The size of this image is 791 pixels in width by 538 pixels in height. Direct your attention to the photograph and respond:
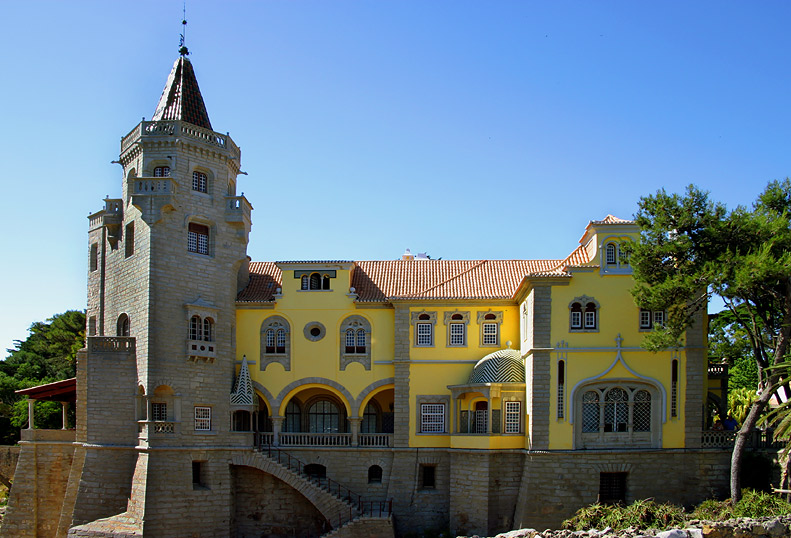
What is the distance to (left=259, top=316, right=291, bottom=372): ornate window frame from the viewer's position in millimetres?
38062

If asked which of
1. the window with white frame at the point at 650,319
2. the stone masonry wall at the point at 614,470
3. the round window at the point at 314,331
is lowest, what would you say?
the stone masonry wall at the point at 614,470

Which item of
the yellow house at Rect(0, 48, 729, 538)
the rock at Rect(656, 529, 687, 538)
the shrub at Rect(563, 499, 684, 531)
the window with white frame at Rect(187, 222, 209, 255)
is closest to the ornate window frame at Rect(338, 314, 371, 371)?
the yellow house at Rect(0, 48, 729, 538)

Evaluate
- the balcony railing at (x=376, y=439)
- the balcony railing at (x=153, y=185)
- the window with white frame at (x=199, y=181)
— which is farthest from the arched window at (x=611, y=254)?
the balcony railing at (x=153, y=185)

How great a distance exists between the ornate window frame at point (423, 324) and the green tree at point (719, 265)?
9502mm

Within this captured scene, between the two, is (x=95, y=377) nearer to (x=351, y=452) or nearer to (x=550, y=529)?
(x=351, y=452)

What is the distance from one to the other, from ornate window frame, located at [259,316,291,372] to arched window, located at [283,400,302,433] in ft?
9.50

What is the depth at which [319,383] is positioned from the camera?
37938 mm

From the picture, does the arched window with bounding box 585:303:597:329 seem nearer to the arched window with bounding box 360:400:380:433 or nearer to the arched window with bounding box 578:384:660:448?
the arched window with bounding box 578:384:660:448

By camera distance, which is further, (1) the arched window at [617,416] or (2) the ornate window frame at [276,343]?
(2) the ornate window frame at [276,343]

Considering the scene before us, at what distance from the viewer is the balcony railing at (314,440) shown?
37.1 m

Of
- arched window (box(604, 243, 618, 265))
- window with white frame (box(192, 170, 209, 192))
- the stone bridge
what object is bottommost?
the stone bridge

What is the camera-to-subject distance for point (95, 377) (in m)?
34.5

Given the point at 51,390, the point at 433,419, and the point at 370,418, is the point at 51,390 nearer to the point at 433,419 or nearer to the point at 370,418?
the point at 370,418

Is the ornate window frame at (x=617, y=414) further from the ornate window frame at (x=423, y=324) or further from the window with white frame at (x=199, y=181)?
the window with white frame at (x=199, y=181)
